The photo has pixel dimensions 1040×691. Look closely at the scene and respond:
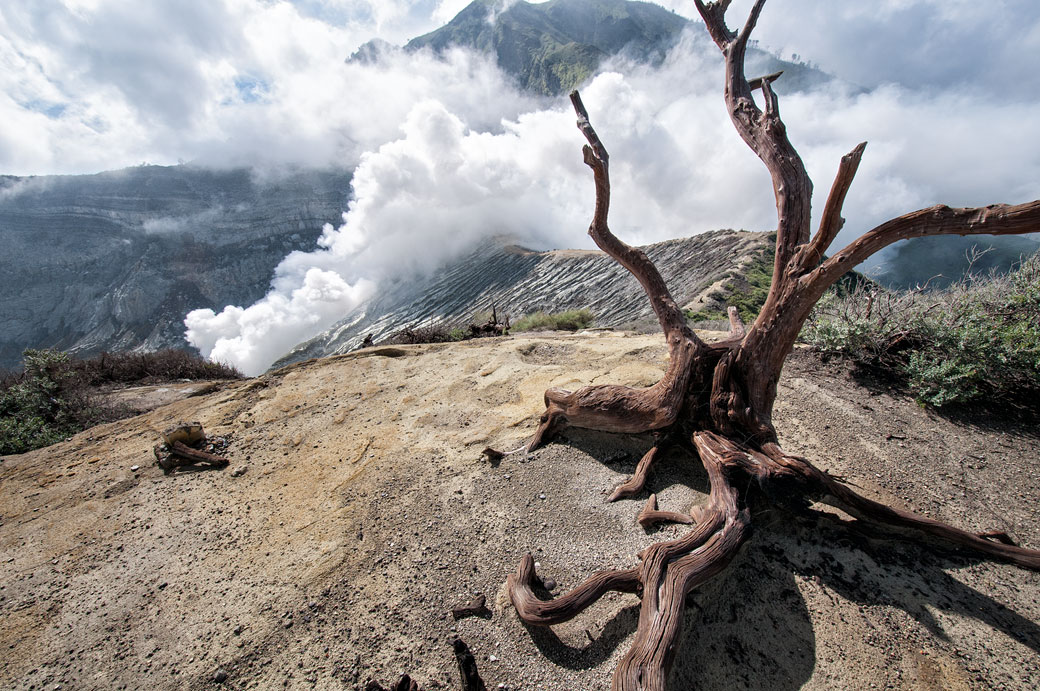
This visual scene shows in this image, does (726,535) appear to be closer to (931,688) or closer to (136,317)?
(931,688)

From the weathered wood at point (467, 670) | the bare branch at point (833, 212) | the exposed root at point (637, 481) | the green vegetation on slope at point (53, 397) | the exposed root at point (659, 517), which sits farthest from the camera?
the green vegetation on slope at point (53, 397)

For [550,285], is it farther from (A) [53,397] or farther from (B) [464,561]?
(B) [464,561]

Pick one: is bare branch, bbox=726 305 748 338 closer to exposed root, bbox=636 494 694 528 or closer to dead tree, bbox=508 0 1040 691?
dead tree, bbox=508 0 1040 691

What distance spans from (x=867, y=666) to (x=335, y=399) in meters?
5.65

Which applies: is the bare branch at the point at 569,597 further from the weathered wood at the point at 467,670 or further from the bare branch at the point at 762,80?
the bare branch at the point at 762,80

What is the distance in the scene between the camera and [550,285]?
23578 mm

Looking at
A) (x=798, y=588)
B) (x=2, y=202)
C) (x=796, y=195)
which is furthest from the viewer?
(x=2, y=202)

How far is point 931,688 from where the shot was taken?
2.02 meters

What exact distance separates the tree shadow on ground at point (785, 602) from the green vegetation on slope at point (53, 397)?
6.95 m

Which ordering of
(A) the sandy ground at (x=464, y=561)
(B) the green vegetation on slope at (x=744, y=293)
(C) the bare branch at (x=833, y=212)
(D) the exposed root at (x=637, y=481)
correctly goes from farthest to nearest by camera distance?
(B) the green vegetation on slope at (x=744, y=293), (D) the exposed root at (x=637, y=481), (C) the bare branch at (x=833, y=212), (A) the sandy ground at (x=464, y=561)

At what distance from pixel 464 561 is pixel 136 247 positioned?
251 feet

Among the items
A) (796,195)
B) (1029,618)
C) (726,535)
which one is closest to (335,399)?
(726,535)

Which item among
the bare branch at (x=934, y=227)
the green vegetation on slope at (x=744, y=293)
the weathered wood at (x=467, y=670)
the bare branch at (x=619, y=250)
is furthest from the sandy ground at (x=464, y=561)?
the green vegetation on slope at (x=744, y=293)

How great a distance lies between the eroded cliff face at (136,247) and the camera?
170 ft
